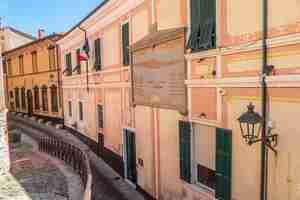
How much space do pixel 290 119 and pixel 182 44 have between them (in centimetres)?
381

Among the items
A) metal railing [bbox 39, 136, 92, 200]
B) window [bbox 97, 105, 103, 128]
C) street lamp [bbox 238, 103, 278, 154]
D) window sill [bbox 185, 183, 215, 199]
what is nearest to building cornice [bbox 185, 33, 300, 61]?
street lamp [bbox 238, 103, 278, 154]

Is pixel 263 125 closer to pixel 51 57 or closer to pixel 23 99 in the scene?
pixel 51 57

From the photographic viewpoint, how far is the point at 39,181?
10352 millimetres

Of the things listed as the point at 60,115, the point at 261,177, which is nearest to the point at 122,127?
the point at 261,177

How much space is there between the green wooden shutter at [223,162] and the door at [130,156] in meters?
5.67

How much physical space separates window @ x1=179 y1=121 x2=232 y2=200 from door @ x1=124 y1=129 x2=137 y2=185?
13.6 feet

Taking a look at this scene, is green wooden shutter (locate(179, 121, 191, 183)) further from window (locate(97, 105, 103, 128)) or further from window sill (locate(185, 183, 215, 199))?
window (locate(97, 105, 103, 128))

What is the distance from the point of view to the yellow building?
25650 millimetres

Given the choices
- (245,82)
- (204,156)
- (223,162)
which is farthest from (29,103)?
(245,82)

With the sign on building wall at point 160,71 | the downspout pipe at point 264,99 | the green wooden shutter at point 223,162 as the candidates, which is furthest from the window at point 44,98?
the downspout pipe at point 264,99

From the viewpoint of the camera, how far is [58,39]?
23953 mm

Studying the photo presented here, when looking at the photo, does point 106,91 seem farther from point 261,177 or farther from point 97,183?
point 261,177

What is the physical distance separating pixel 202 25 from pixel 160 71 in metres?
2.44

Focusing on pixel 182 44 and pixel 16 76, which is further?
pixel 16 76
